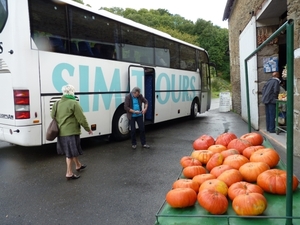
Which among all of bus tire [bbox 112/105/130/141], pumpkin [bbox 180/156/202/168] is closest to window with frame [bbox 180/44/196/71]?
bus tire [bbox 112/105/130/141]

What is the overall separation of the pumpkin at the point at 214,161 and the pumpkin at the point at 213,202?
26.1 inches

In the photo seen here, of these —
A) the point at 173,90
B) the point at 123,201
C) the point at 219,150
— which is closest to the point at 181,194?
the point at 219,150

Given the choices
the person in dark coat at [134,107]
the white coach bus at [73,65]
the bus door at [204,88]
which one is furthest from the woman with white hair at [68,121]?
the bus door at [204,88]

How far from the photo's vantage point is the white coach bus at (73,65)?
560 cm

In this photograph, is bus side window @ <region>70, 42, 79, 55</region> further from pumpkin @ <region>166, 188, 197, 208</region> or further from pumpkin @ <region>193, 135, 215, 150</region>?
pumpkin @ <region>166, 188, 197, 208</region>

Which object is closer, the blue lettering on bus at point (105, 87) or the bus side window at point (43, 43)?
the bus side window at point (43, 43)

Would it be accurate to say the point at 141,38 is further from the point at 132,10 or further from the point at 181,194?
the point at 132,10

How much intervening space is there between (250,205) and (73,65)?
18.3 ft

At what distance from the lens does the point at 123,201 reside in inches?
159

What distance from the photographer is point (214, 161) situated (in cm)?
271

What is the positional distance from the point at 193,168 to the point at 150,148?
482cm

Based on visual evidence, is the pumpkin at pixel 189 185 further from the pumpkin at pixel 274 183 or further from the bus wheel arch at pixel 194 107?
the bus wheel arch at pixel 194 107

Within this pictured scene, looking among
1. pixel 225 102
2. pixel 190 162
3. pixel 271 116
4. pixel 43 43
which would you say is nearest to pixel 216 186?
pixel 190 162

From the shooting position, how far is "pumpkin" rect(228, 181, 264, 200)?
2074 millimetres
